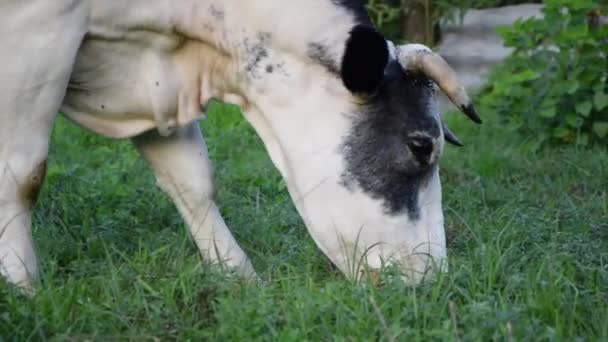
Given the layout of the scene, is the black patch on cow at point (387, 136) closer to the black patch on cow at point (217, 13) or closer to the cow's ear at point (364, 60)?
the cow's ear at point (364, 60)

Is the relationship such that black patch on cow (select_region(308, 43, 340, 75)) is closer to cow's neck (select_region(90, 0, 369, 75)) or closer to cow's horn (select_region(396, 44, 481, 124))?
cow's neck (select_region(90, 0, 369, 75))

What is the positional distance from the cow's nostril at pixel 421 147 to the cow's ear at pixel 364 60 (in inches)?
9.5

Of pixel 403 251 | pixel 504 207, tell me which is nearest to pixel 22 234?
pixel 403 251

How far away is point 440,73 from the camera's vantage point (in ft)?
14.4

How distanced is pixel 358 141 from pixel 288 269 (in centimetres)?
54

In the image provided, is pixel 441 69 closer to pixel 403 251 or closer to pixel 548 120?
pixel 403 251

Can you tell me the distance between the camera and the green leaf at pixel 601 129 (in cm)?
744

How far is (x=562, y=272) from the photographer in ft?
14.1

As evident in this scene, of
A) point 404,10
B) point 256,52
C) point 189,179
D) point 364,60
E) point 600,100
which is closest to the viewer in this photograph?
point 364,60

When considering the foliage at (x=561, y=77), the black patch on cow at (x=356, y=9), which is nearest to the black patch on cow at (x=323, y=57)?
the black patch on cow at (x=356, y=9)

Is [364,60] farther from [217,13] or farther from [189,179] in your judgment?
[189,179]

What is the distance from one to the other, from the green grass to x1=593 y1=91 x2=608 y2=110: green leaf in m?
0.37

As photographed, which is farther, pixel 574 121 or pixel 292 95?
pixel 574 121

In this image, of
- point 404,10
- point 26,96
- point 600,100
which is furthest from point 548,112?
point 26,96
